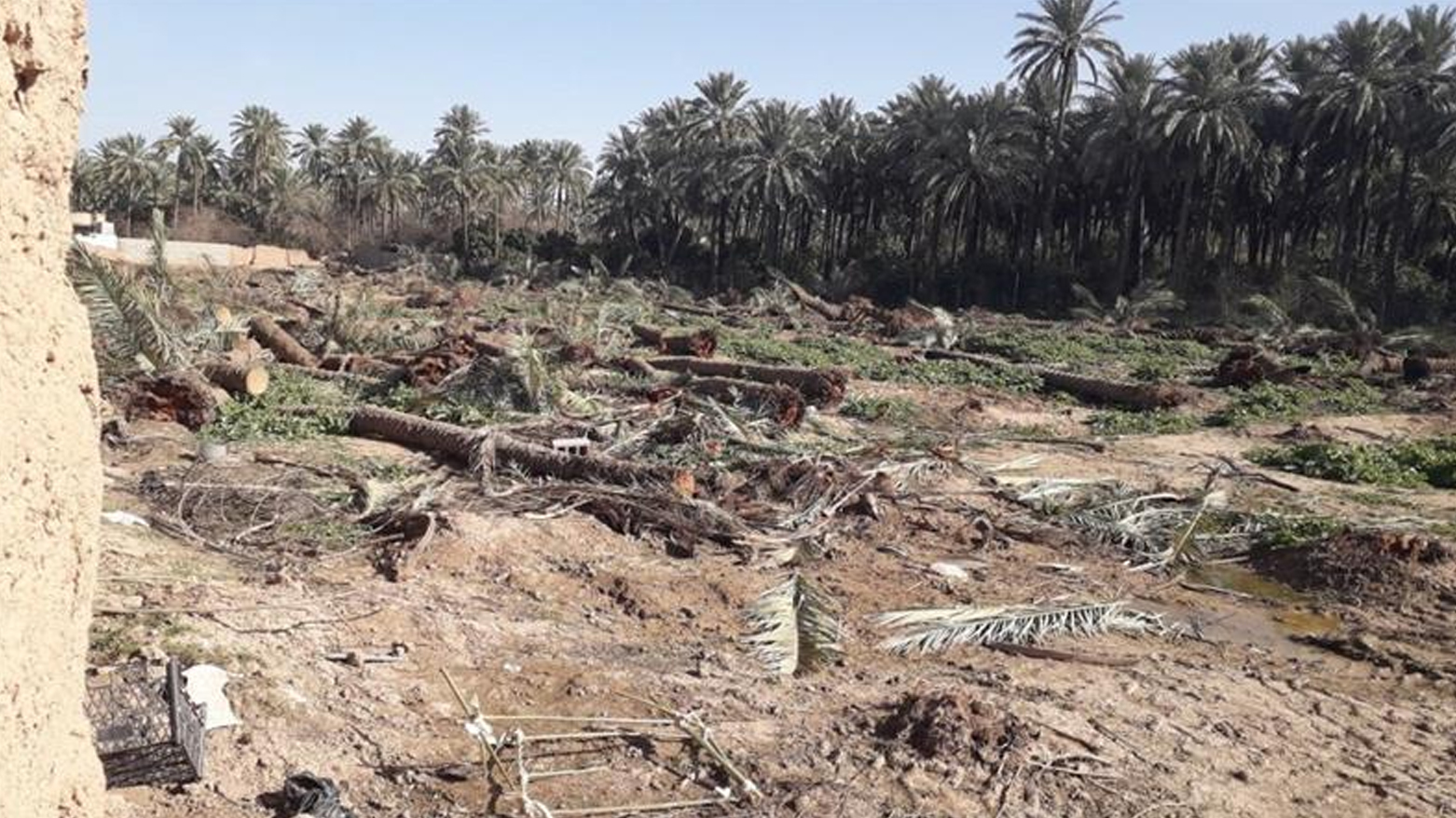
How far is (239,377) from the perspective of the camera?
13633mm

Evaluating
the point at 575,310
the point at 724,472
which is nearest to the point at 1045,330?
the point at 575,310

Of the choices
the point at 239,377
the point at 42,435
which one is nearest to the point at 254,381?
the point at 239,377

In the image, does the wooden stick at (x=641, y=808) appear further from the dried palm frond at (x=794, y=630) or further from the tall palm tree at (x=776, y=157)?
the tall palm tree at (x=776, y=157)

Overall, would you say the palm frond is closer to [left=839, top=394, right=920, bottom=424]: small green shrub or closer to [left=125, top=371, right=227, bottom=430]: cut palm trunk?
[left=839, top=394, right=920, bottom=424]: small green shrub

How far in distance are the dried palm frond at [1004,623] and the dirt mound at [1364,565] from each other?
Answer: 7.33 ft

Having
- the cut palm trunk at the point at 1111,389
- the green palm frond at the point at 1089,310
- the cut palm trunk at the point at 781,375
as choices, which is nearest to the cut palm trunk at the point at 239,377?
the cut palm trunk at the point at 781,375

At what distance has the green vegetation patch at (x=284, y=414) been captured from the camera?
12.0 m

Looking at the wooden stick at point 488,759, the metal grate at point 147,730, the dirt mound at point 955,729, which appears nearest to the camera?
the metal grate at point 147,730

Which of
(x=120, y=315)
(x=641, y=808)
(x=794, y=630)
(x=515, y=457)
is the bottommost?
(x=641, y=808)

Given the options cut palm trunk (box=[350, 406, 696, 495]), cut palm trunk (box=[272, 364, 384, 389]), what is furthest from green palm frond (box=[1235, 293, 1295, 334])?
cut palm trunk (box=[350, 406, 696, 495])

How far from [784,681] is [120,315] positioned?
873 cm

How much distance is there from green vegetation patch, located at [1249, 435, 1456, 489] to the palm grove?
24.6m

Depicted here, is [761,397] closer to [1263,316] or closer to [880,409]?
[880,409]

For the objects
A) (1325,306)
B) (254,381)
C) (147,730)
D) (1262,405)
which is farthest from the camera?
(1325,306)
